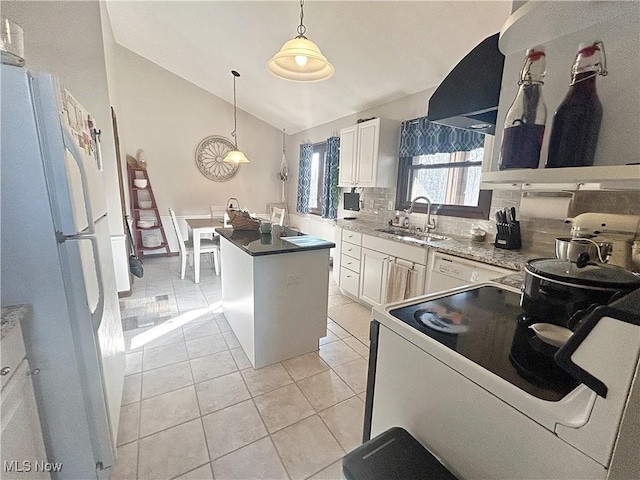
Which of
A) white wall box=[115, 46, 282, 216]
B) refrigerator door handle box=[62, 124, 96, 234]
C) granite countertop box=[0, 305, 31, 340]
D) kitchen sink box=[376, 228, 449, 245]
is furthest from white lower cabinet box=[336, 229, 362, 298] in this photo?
white wall box=[115, 46, 282, 216]

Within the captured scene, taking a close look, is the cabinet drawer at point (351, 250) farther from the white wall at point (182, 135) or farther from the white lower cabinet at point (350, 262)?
the white wall at point (182, 135)

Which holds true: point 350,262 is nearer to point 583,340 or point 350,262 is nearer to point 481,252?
point 481,252

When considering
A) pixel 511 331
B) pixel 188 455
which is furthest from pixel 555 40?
pixel 188 455

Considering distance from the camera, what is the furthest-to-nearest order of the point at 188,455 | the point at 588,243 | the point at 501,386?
1. the point at 188,455
2. the point at 588,243
3. the point at 501,386

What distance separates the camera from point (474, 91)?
3.92ft

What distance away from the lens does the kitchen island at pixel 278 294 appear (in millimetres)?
2016

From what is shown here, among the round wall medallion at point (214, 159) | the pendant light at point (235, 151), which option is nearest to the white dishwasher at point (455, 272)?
the pendant light at point (235, 151)

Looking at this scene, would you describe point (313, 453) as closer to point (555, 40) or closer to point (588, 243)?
point (588, 243)

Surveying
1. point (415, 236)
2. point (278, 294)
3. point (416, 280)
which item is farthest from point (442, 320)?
point (415, 236)

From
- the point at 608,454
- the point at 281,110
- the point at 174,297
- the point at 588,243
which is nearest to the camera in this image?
the point at 608,454

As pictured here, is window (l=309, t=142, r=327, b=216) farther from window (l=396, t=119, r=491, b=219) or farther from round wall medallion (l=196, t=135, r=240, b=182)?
window (l=396, t=119, r=491, b=219)

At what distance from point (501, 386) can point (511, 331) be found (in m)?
0.32

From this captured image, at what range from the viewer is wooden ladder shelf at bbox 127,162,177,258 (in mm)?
4664

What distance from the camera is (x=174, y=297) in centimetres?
335
